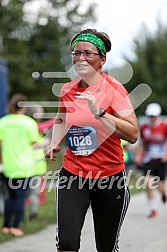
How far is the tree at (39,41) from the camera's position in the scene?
33094 millimetres

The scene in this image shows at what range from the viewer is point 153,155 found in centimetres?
1177

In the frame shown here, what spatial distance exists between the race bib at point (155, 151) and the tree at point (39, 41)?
816 inches

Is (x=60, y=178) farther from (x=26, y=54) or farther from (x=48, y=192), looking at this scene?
(x=26, y=54)

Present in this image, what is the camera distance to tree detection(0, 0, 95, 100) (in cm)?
3309

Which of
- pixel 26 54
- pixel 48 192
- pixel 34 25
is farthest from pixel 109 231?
pixel 34 25

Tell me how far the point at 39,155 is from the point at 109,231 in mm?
5292

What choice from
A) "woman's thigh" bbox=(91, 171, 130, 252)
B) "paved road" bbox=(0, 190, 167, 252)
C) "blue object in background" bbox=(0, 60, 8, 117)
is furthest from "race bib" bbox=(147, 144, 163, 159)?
"woman's thigh" bbox=(91, 171, 130, 252)

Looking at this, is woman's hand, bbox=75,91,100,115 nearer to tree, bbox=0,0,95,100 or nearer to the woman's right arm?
the woman's right arm

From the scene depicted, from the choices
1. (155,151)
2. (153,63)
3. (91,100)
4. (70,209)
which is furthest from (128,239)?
(153,63)

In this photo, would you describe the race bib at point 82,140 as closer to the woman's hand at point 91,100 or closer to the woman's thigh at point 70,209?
the woman's thigh at point 70,209

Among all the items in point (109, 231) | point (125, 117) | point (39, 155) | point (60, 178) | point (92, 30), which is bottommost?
point (39, 155)

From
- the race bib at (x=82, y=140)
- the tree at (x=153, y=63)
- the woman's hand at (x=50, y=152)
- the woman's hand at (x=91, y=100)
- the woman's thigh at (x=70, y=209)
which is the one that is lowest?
the tree at (x=153, y=63)

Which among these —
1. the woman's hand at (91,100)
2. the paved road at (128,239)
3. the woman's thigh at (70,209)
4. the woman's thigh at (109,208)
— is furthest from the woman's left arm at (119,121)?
the paved road at (128,239)

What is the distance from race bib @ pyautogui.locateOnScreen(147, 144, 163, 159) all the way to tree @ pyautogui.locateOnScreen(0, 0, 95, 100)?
20724 mm
